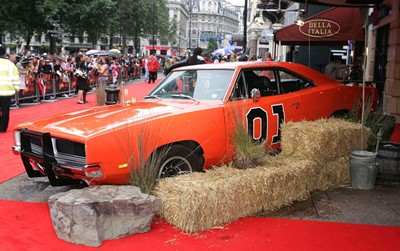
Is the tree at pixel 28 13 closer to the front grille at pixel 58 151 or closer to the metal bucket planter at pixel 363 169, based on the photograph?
the front grille at pixel 58 151

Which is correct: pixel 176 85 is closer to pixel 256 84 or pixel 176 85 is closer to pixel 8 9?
pixel 256 84

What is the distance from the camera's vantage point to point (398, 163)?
19.3 ft

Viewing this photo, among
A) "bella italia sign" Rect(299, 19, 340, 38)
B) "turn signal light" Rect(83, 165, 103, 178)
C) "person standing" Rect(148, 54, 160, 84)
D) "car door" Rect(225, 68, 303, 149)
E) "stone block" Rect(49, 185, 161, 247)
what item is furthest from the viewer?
"person standing" Rect(148, 54, 160, 84)

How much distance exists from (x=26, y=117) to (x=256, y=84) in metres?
8.19

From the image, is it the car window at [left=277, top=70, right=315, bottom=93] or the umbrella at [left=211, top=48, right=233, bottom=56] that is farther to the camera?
the umbrella at [left=211, top=48, right=233, bottom=56]

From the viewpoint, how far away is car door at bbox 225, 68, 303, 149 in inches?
217

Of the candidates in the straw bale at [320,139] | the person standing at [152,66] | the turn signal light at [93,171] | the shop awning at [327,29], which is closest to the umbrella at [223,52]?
the person standing at [152,66]

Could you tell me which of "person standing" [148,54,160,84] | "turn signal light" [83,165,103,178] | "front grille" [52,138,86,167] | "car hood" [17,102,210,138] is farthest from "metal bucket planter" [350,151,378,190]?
"person standing" [148,54,160,84]

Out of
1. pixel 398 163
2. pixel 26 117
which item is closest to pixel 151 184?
pixel 398 163

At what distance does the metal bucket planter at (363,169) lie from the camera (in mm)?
5562

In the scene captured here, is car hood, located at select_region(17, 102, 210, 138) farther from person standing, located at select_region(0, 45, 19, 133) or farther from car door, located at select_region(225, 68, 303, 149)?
person standing, located at select_region(0, 45, 19, 133)

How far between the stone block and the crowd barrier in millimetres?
10950

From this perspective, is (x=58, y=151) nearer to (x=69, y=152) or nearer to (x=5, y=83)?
(x=69, y=152)

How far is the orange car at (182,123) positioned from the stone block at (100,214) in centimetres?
35
